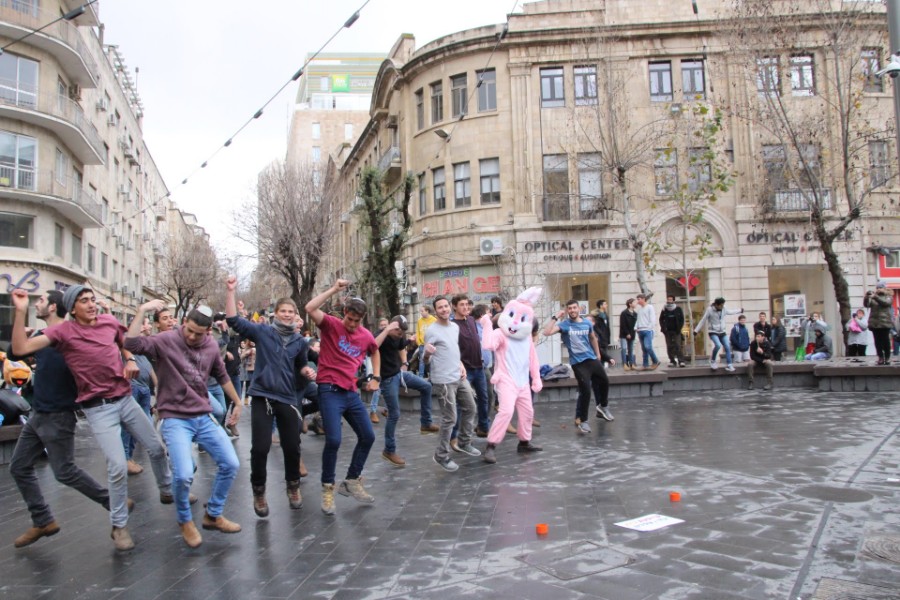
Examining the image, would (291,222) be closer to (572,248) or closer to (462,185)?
(462,185)

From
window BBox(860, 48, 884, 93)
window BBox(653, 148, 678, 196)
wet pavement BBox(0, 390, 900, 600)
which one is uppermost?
window BBox(860, 48, 884, 93)

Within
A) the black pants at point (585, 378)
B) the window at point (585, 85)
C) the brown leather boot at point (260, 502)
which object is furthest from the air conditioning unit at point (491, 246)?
the brown leather boot at point (260, 502)

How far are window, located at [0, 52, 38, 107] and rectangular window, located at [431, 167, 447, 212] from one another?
16.2 meters

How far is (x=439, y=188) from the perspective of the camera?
28.7 meters

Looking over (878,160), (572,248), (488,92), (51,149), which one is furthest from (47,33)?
(878,160)

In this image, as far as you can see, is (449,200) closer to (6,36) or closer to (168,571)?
(6,36)

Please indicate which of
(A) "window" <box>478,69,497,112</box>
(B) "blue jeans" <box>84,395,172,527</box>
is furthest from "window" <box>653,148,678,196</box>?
(B) "blue jeans" <box>84,395,172,527</box>

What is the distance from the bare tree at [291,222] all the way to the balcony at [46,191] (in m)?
6.90

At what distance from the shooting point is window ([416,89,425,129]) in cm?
2975

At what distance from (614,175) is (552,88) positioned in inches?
200

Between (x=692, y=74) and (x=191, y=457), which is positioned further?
(x=692, y=74)

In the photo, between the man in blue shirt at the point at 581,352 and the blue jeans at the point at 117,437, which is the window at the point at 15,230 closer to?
the man in blue shirt at the point at 581,352

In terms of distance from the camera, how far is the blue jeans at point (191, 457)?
514 cm

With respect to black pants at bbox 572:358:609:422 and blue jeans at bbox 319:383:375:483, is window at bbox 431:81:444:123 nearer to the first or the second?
black pants at bbox 572:358:609:422
